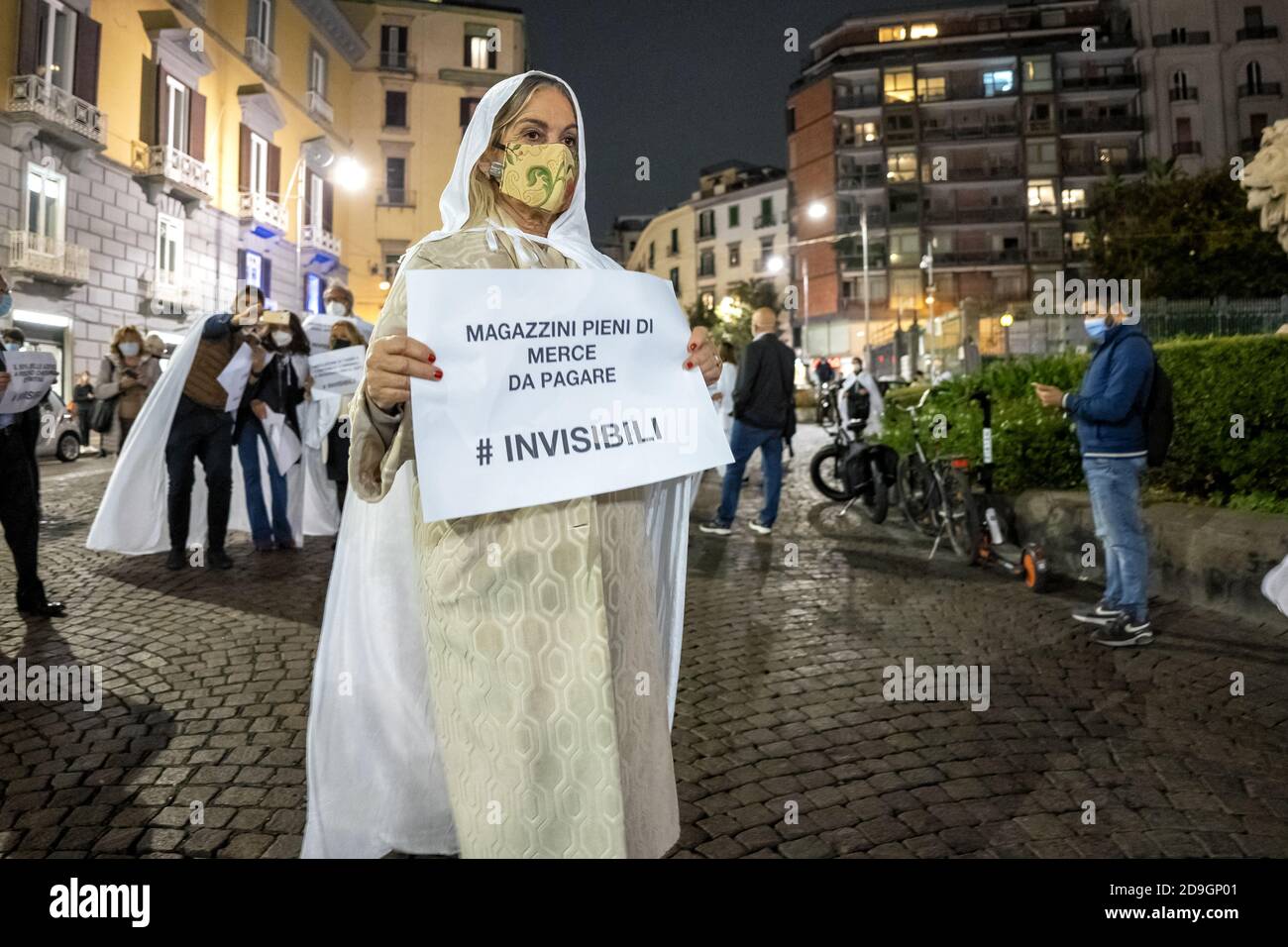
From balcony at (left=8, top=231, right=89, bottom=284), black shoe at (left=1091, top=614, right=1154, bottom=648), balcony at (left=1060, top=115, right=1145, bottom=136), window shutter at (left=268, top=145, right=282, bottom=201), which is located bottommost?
black shoe at (left=1091, top=614, right=1154, bottom=648)

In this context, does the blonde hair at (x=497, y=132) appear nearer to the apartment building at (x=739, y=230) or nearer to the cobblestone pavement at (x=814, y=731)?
the cobblestone pavement at (x=814, y=731)

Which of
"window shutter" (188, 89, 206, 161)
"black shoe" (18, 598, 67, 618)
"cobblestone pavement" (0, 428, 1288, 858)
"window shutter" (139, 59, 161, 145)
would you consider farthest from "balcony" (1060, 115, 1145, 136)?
"black shoe" (18, 598, 67, 618)

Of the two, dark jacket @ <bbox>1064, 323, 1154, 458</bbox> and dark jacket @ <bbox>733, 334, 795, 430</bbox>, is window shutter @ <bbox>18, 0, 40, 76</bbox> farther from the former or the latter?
dark jacket @ <bbox>1064, 323, 1154, 458</bbox>

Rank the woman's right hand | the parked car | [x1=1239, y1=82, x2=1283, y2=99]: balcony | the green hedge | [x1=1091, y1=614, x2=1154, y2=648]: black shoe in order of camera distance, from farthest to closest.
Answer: [x1=1239, y1=82, x2=1283, y2=99]: balcony → the parked car → the green hedge → [x1=1091, y1=614, x2=1154, y2=648]: black shoe → the woman's right hand

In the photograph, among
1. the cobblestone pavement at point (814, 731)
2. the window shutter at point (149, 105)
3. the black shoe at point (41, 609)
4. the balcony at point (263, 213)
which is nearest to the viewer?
the cobblestone pavement at point (814, 731)

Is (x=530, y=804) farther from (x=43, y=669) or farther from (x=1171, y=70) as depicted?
(x=1171, y=70)

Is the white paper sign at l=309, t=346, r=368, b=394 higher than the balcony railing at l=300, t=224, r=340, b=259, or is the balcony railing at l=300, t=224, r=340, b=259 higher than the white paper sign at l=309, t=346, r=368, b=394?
the balcony railing at l=300, t=224, r=340, b=259

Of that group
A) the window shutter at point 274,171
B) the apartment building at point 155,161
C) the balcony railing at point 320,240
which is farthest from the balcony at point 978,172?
the window shutter at point 274,171

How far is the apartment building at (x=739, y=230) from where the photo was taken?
61562 mm

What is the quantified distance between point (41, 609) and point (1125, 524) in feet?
21.6

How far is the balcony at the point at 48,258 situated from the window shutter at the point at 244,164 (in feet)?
22.4

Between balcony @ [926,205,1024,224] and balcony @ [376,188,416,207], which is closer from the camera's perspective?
balcony @ [376,188,416,207]

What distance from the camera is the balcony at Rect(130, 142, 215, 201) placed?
71.9 ft

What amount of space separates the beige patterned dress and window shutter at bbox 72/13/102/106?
2336 cm
